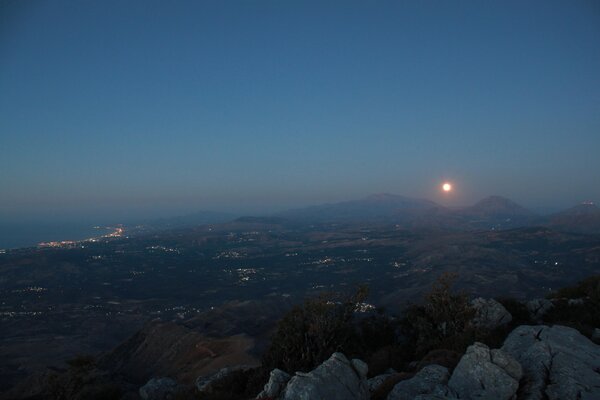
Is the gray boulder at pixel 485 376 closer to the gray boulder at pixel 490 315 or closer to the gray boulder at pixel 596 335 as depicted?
the gray boulder at pixel 596 335

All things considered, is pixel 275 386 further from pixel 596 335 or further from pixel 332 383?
pixel 596 335

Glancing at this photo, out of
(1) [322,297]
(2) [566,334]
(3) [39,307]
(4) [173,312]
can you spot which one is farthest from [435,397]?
(3) [39,307]

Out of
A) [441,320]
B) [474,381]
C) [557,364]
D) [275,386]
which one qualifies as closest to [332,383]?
[275,386]

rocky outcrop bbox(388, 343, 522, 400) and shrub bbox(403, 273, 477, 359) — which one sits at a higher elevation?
rocky outcrop bbox(388, 343, 522, 400)

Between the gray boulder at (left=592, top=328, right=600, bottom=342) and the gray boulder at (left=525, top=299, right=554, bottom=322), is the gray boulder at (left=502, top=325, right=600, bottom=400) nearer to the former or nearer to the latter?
the gray boulder at (left=592, top=328, right=600, bottom=342)

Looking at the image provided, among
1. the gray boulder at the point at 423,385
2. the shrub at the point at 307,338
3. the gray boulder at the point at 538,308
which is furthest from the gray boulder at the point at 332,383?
the gray boulder at the point at 538,308

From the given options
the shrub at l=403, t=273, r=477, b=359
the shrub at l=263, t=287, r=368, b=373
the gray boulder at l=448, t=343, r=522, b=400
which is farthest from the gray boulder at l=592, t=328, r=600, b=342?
the shrub at l=263, t=287, r=368, b=373
